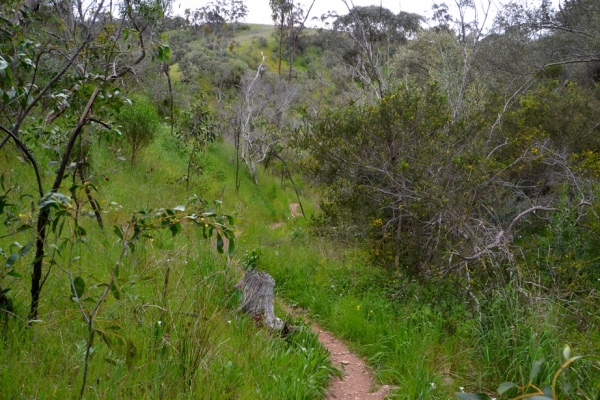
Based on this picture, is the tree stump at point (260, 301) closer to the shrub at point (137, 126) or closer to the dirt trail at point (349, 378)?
the dirt trail at point (349, 378)

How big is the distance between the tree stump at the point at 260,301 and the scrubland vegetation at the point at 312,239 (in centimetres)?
18

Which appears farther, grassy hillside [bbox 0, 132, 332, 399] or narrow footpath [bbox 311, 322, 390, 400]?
narrow footpath [bbox 311, 322, 390, 400]

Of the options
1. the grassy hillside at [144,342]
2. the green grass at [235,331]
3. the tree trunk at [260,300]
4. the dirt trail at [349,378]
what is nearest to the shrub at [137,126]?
the green grass at [235,331]

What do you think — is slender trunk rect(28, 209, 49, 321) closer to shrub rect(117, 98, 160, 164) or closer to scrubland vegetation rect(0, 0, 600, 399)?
scrubland vegetation rect(0, 0, 600, 399)

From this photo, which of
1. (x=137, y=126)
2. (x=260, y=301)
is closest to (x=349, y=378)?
(x=260, y=301)

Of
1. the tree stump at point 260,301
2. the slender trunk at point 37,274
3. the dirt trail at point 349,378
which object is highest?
the slender trunk at point 37,274

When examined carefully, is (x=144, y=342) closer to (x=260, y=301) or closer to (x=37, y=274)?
(x=37, y=274)

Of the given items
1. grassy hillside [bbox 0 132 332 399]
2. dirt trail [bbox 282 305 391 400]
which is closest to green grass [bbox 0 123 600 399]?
grassy hillside [bbox 0 132 332 399]

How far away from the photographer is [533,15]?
1030 centimetres

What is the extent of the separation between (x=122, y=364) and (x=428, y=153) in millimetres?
5068

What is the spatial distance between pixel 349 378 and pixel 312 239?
4403mm

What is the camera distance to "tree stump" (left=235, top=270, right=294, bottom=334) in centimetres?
482

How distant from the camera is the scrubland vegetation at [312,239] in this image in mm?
3074

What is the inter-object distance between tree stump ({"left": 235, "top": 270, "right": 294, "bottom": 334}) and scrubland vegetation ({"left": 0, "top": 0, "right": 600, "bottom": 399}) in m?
0.18
